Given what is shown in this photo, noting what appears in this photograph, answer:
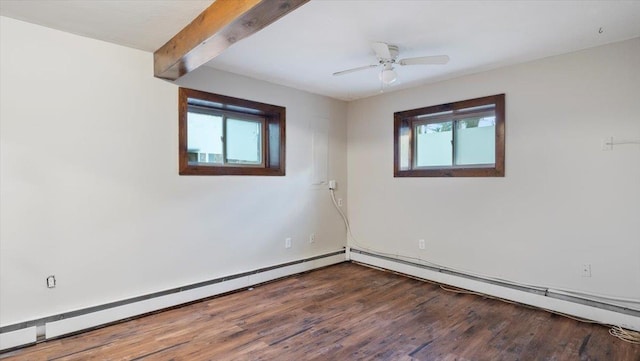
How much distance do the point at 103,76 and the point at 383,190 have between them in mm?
3448

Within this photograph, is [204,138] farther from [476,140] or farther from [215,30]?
[476,140]

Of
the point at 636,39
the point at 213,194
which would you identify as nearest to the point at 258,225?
the point at 213,194

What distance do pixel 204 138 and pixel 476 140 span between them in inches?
121

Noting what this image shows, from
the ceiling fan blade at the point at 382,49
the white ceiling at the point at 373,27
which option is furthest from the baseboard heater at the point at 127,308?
the ceiling fan blade at the point at 382,49

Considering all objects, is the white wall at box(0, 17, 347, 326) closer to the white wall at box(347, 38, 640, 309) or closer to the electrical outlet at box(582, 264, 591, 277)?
the white wall at box(347, 38, 640, 309)

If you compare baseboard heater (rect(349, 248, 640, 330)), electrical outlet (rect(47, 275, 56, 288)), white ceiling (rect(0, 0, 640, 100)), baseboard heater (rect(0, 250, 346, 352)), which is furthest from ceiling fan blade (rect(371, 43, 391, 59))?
electrical outlet (rect(47, 275, 56, 288))

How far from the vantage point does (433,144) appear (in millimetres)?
4191

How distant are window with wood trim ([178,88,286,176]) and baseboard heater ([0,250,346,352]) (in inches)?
46.8

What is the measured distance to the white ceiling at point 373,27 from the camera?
2.24m

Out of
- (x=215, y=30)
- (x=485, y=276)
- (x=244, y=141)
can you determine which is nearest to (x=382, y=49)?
(x=215, y=30)

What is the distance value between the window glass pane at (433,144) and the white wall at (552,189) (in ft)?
0.88

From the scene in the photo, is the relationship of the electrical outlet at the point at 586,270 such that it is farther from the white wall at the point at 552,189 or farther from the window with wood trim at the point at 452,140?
the window with wood trim at the point at 452,140

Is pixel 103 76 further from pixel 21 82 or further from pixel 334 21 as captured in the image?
pixel 334 21

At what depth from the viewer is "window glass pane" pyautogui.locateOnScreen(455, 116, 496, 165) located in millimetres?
3637
